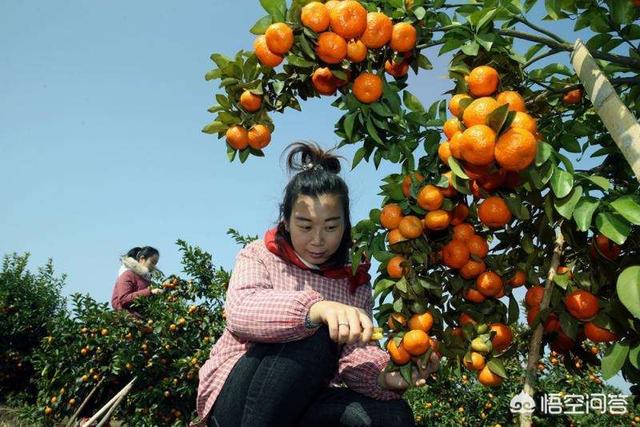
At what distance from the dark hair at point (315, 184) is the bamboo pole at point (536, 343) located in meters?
0.87

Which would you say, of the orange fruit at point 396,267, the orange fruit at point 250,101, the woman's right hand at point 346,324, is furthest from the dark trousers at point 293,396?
the orange fruit at point 250,101

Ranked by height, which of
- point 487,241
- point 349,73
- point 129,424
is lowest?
point 129,424

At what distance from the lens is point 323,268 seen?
2.04 metres

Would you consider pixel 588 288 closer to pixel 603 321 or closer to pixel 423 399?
pixel 603 321

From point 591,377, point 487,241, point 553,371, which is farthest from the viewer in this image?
point 553,371

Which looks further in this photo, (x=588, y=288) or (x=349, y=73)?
(x=349, y=73)

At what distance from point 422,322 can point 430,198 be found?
31 cm

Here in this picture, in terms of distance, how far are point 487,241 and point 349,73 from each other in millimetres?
642

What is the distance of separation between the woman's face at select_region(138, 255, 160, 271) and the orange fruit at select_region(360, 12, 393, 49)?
18.1 feet

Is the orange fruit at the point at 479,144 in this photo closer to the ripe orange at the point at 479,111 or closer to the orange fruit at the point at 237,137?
the ripe orange at the point at 479,111

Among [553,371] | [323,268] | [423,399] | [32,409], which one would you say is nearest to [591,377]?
[553,371]

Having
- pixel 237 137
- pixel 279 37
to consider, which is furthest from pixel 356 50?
pixel 237 137

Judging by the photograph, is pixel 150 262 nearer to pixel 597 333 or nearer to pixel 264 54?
pixel 264 54

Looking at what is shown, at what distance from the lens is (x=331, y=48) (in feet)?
4.46
